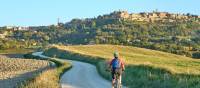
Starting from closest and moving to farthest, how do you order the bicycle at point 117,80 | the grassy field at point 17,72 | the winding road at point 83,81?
the bicycle at point 117,80 < the winding road at point 83,81 < the grassy field at point 17,72

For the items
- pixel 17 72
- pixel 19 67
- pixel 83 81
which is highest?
pixel 83 81

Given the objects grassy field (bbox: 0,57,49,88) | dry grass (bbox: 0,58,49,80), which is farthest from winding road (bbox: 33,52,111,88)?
dry grass (bbox: 0,58,49,80)

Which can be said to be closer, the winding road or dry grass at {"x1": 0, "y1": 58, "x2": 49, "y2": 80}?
the winding road

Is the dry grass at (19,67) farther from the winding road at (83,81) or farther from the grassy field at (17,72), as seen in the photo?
the winding road at (83,81)

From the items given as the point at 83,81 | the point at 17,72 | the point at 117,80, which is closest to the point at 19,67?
the point at 17,72

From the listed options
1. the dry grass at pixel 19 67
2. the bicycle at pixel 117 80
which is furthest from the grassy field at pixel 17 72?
the bicycle at pixel 117 80

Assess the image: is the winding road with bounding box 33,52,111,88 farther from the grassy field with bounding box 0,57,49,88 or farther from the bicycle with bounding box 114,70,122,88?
the bicycle with bounding box 114,70,122,88

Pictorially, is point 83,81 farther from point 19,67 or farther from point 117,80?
point 19,67

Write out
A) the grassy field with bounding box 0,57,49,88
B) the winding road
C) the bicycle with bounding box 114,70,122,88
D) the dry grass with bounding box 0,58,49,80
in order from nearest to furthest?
the bicycle with bounding box 114,70,122,88
the winding road
the grassy field with bounding box 0,57,49,88
the dry grass with bounding box 0,58,49,80

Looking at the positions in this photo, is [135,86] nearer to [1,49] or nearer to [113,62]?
[113,62]

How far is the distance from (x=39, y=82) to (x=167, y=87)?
6713 mm

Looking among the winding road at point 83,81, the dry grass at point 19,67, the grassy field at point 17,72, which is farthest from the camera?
the dry grass at point 19,67

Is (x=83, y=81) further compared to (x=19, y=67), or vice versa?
(x=19, y=67)

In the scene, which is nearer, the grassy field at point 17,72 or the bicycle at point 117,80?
the bicycle at point 117,80
